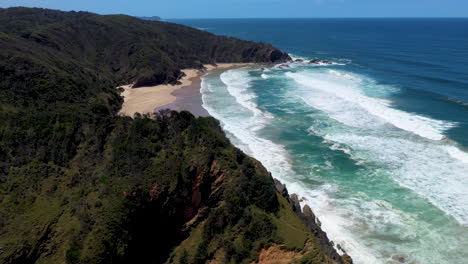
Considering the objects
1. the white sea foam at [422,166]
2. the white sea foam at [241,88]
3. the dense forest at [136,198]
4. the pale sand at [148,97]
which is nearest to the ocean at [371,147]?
the white sea foam at [422,166]

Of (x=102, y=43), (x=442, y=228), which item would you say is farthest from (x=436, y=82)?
(x=102, y=43)

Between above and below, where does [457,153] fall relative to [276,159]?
above

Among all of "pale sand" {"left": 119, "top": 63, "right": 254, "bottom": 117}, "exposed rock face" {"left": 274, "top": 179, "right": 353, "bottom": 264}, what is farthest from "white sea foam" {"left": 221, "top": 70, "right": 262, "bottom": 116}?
"exposed rock face" {"left": 274, "top": 179, "right": 353, "bottom": 264}

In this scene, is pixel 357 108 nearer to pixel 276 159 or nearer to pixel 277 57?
pixel 276 159

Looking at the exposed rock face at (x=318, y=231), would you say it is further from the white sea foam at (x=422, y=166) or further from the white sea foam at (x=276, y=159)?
the white sea foam at (x=422, y=166)

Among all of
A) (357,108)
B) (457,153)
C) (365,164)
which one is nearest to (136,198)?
(365,164)

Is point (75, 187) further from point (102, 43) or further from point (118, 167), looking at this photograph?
point (102, 43)

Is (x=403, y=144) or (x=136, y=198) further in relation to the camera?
(x=403, y=144)

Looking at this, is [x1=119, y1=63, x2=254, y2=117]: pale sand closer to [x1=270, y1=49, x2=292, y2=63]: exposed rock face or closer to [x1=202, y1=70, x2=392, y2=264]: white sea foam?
[x1=202, y1=70, x2=392, y2=264]: white sea foam
